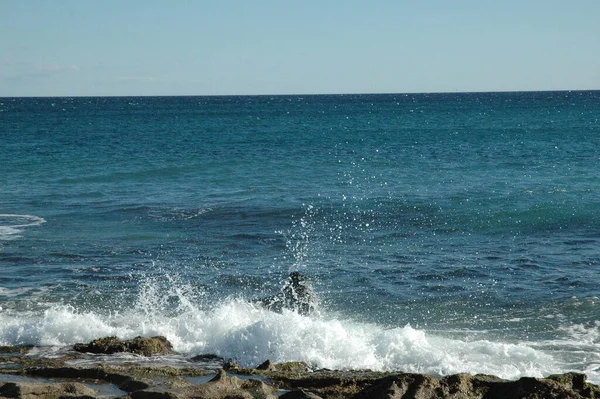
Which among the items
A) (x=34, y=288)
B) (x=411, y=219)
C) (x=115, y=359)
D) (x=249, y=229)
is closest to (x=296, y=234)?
(x=249, y=229)

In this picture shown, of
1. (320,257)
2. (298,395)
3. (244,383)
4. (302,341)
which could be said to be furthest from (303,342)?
(320,257)

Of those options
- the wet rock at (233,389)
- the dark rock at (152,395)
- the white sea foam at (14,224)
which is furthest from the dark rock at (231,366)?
the white sea foam at (14,224)

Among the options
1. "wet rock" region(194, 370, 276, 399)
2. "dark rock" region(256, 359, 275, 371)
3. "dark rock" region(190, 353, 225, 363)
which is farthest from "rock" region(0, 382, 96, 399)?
"dark rock" region(190, 353, 225, 363)

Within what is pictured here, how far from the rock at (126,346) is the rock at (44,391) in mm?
2658

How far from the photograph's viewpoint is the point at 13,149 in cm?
4634

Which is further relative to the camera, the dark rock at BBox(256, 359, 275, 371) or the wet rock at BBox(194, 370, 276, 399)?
the dark rock at BBox(256, 359, 275, 371)

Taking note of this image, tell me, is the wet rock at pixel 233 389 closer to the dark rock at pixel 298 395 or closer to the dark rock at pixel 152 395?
the dark rock at pixel 298 395

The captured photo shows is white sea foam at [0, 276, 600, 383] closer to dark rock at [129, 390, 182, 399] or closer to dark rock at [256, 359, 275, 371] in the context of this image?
dark rock at [256, 359, 275, 371]

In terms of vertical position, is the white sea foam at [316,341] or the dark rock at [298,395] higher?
the dark rock at [298,395]

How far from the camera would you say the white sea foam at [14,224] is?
854 inches

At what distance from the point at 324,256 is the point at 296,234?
241cm

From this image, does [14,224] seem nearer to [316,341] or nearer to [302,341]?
[302,341]

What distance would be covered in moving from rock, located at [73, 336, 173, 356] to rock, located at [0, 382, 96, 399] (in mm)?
2658

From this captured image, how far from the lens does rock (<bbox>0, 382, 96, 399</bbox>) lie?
29.6 ft
